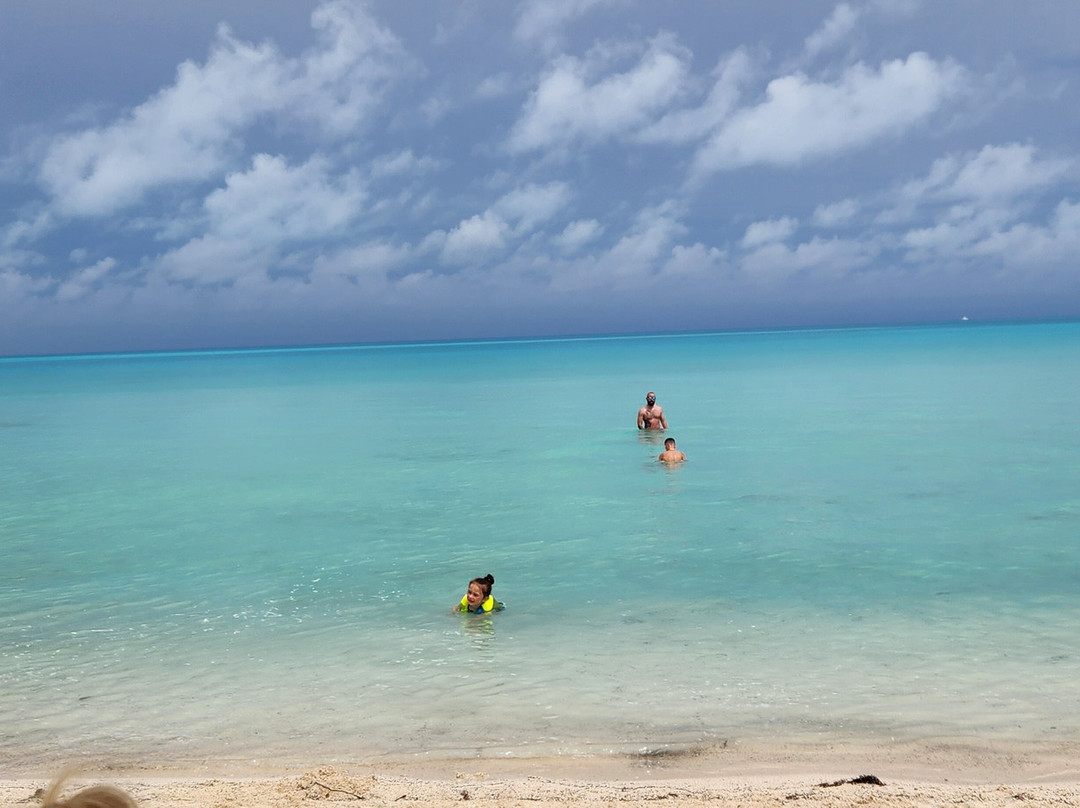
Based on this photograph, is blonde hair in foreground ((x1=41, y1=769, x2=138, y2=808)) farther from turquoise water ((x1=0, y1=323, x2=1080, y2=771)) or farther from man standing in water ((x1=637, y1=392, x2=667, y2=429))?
man standing in water ((x1=637, y1=392, x2=667, y2=429))

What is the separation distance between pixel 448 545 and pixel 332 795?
26.0 ft

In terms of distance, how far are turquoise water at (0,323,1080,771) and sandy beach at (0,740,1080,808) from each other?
289mm

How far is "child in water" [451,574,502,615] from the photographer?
397 inches

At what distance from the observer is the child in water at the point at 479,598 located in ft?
33.1

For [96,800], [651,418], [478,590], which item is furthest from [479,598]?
[651,418]

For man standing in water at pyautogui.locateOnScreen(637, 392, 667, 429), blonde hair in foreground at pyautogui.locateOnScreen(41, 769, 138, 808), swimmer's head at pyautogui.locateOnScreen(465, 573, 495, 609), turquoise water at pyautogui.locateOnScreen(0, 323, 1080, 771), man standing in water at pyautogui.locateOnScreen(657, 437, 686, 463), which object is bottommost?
turquoise water at pyautogui.locateOnScreen(0, 323, 1080, 771)

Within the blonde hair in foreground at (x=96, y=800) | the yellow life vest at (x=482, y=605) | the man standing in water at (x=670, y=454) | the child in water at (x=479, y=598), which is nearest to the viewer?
the blonde hair in foreground at (x=96, y=800)

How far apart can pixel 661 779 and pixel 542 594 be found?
4896mm

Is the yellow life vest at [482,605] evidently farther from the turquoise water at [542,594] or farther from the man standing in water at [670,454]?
the man standing in water at [670,454]

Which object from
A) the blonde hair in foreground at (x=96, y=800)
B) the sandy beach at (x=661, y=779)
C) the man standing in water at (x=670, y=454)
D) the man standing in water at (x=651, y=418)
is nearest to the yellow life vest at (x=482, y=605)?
the sandy beach at (x=661, y=779)

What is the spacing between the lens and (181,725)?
7562mm

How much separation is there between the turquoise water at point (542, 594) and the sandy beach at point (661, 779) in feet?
0.95

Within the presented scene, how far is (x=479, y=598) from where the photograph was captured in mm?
10133

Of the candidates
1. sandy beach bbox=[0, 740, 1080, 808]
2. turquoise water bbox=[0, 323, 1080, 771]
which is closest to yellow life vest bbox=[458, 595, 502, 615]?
turquoise water bbox=[0, 323, 1080, 771]
